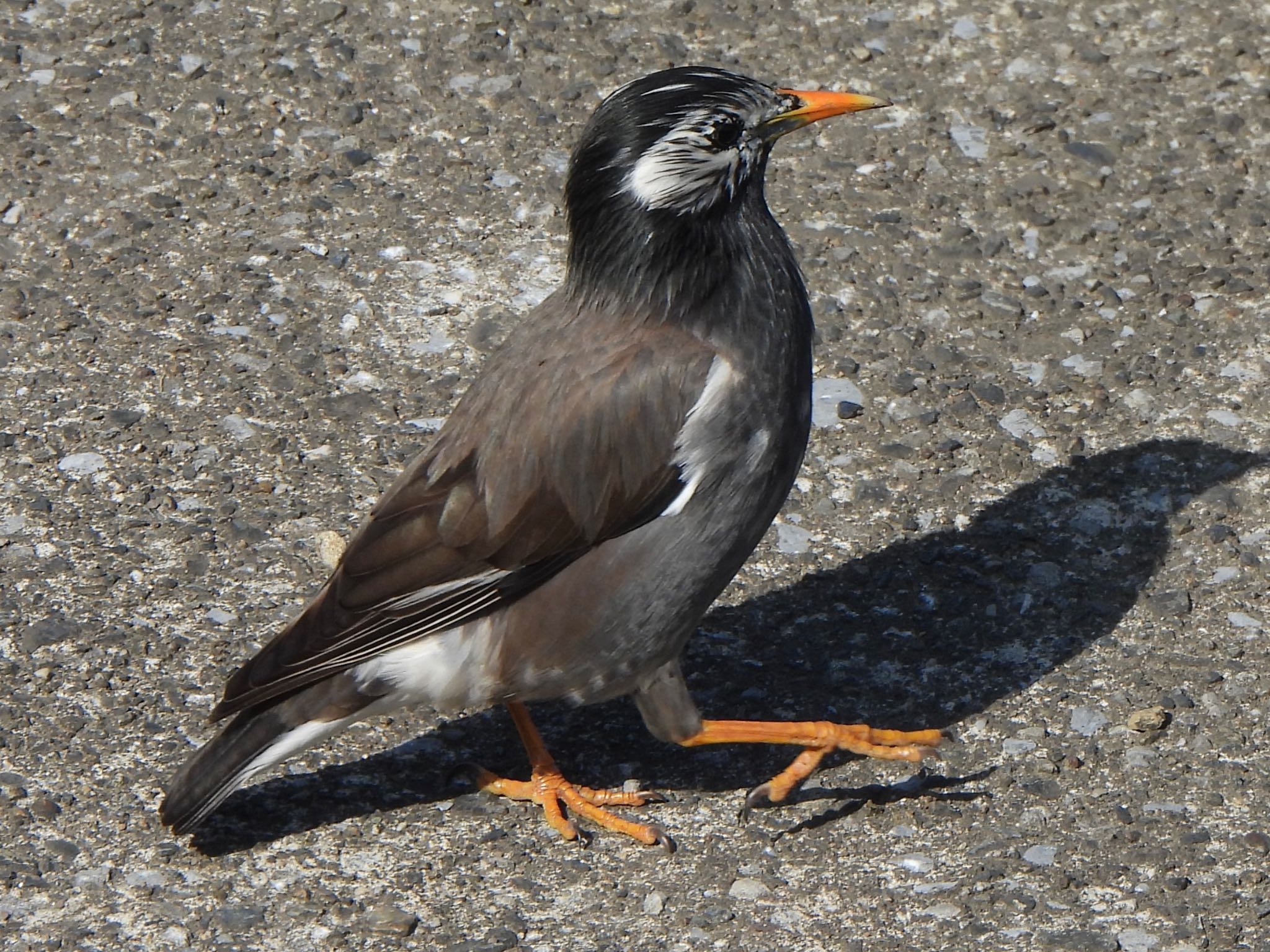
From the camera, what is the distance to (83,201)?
668 cm

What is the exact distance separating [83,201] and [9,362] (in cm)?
94

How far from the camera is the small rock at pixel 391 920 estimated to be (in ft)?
13.8

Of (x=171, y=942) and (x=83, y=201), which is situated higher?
(x=83, y=201)

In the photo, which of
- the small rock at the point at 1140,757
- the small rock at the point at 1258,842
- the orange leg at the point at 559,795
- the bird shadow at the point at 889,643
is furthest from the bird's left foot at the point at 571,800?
the small rock at the point at 1258,842

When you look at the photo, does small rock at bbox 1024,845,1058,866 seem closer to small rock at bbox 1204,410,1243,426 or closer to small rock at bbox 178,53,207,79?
small rock at bbox 1204,410,1243,426

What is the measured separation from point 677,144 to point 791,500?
1.65 metres

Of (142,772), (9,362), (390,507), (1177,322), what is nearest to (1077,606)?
(1177,322)

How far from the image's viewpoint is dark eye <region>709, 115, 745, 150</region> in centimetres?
447

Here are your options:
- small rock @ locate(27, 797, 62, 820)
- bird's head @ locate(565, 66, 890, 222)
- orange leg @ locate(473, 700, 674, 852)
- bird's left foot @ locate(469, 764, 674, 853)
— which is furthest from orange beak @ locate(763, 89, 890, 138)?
small rock @ locate(27, 797, 62, 820)

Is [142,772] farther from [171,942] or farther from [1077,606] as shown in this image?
[1077,606]

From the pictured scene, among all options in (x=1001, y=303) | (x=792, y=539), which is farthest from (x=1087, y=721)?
(x=1001, y=303)

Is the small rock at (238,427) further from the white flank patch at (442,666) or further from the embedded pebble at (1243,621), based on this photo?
the embedded pebble at (1243,621)

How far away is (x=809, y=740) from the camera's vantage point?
4.71m

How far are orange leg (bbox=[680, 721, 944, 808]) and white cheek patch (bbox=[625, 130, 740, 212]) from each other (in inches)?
55.6
